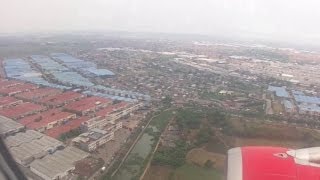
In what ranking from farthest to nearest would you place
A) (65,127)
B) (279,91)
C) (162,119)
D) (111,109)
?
(279,91), (111,109), (162,119), (65,127)

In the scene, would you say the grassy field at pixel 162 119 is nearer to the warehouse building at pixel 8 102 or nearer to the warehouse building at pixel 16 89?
the warehouse building at pixel 8 102

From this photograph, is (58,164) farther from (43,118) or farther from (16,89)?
(16,89)

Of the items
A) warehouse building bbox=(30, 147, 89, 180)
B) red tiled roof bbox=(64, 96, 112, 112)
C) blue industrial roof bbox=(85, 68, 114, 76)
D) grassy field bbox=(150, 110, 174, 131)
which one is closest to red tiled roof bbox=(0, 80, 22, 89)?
red tiled roof bbox=(64, 96, 112, 112)

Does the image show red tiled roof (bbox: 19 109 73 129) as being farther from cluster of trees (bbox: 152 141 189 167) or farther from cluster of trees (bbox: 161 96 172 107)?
cluster of trees (bbox: 161 96 172 107)

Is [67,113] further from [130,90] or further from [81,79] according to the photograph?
[81,79]

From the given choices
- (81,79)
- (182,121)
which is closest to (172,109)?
(182,121)

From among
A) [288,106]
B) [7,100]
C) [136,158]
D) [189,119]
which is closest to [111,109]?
[189,119]
